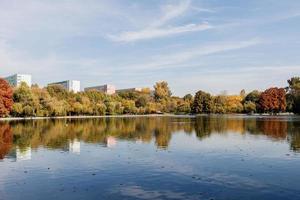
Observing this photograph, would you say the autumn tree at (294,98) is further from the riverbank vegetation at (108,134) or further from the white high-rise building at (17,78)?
the white high-rise building at (17,78)

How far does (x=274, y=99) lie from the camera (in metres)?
117

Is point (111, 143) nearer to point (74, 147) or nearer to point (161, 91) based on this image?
point (74, 147)

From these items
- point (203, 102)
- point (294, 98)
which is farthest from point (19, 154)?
point (203, 102)

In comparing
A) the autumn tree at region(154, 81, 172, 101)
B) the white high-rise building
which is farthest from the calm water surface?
the white high-rise building

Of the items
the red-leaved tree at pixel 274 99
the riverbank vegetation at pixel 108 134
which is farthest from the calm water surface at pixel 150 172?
the red-leaved tree at pixel 274 99

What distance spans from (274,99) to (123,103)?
155 ft

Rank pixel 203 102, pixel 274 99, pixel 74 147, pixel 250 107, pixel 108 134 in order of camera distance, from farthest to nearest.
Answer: pixel 203 102 → pixel 250 107 → pixel 274 99 → pixel 108 134 → pixel 74 147

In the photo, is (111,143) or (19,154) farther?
(111,143)

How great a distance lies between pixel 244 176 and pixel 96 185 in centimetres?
632

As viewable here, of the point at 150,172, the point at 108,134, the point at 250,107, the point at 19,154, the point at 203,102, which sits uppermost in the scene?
the point at 203,102

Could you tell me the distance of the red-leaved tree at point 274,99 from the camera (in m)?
117

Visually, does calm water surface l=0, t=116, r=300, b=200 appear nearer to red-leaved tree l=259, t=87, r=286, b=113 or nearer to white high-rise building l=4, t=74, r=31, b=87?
red-leaved tree l=259, t=87, r=286, b=113

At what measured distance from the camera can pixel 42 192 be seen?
14.1 meters

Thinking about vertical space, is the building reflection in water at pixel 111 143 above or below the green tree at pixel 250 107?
below
